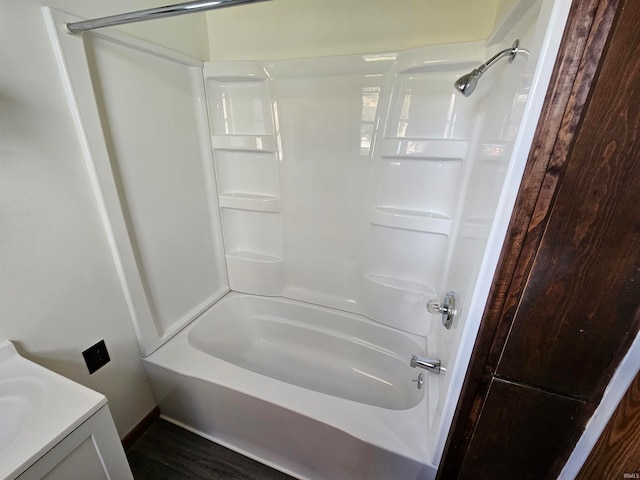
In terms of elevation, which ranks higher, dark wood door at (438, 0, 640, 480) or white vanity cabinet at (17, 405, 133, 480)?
dark wood door at (438, 0, 640, 480)

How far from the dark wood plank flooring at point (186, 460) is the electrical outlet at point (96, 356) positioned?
56 cm

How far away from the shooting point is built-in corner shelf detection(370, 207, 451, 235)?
1.43 metres

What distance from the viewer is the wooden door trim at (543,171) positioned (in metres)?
0.44

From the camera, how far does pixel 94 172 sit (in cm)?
108

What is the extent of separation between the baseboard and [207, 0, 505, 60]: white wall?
2.14m

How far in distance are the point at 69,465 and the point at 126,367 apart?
699mm

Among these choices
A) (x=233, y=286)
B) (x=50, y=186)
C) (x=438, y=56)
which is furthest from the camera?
(x=233, y=286)

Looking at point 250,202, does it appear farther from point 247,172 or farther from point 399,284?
point 399,284

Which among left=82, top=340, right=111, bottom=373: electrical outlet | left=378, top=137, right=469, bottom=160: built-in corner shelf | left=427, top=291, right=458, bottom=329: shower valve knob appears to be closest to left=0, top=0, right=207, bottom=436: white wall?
left=82, top=340, right=111, bottom=373: electrical outlet

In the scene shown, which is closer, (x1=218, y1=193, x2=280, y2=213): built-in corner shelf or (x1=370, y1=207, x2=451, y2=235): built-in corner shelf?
(x1=370, y1=207, x2=451, y2=235): built-in corner shelf

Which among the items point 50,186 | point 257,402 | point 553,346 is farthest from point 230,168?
point 553,346

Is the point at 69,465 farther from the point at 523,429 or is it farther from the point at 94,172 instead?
the point at 523,429

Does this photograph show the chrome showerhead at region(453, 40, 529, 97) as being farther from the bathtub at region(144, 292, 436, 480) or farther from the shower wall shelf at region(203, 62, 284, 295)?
the bathtub at region(144, 292, 436, 480)

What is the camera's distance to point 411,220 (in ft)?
4.83
